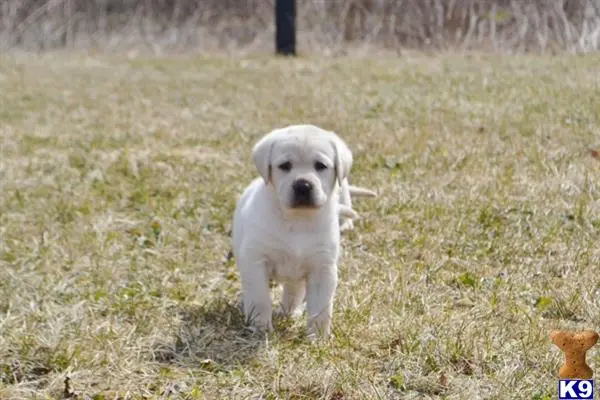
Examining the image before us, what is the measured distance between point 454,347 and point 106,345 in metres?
1.10

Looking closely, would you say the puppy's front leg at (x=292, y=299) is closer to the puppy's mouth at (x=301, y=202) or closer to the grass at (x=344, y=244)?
the grass at (x=344, y=244)

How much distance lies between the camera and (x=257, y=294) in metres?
3.24

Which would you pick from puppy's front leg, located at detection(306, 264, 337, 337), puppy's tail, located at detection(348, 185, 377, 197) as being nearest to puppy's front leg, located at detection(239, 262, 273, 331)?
puppy's front leg, located at detection(306, 264, 337, 337)

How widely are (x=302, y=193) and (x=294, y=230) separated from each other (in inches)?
6.8

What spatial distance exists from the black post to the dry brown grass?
0.34 m

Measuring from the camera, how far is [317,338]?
10.2 feet

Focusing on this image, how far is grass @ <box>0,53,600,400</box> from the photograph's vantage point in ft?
9.37

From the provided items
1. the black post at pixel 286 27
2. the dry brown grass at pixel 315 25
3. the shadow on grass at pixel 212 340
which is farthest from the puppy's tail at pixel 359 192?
the black post at pixel 286 27

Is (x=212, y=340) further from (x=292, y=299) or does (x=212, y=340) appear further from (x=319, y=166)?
(x=319, y=166)

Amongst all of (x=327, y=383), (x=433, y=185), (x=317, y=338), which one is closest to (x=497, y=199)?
(x=433, y=185)

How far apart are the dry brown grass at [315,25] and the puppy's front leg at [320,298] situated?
8.69 metres

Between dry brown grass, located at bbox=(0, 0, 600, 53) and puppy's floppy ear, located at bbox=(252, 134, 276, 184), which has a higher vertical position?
puppy's floppy ear, located at bbox=(252, 134, 276, 184)

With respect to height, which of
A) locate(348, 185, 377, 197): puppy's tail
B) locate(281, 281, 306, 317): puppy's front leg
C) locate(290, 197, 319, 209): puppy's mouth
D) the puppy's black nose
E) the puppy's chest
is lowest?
locate(281, 281, 306, 317): puppy's front leg

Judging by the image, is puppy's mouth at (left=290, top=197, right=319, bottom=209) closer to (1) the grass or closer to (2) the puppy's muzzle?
(2) the puppy's muzzle
